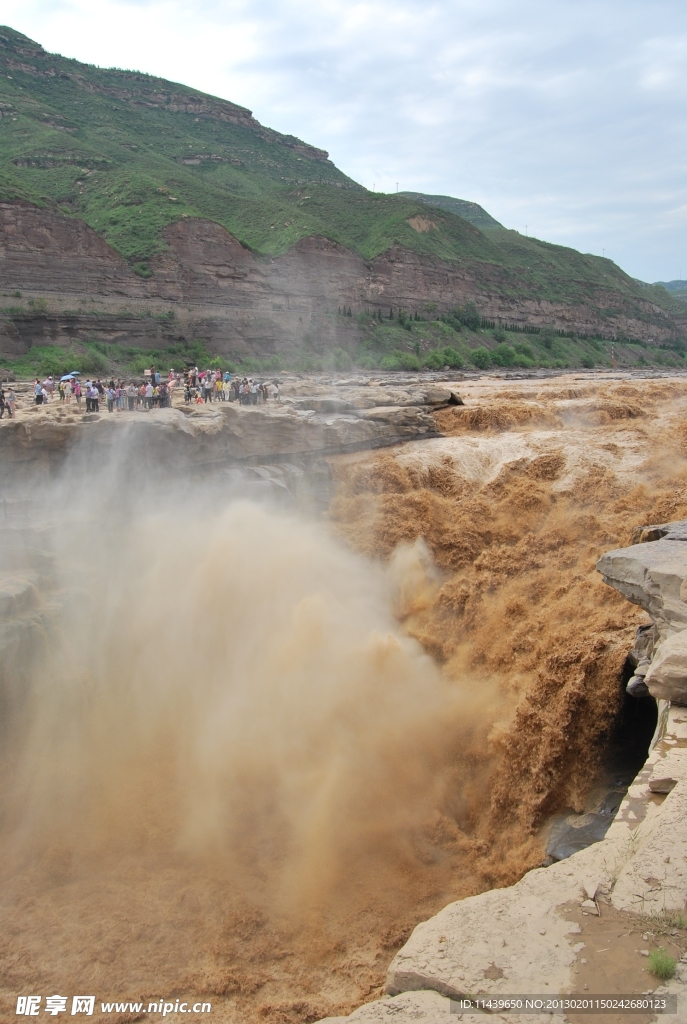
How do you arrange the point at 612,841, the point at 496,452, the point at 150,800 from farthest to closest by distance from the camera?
the point at 496,452 → the point at 150,800 → the point at 612,841

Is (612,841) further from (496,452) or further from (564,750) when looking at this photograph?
(496,452)

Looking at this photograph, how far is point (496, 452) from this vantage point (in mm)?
16766

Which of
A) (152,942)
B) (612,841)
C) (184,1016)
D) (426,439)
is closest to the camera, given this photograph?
(612,841)

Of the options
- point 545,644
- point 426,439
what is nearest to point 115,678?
point 545,644

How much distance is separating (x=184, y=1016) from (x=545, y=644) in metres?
6.07

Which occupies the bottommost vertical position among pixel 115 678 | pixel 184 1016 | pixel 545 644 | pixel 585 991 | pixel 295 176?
pixel 184 1016

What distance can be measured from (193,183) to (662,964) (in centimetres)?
7382

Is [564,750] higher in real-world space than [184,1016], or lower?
higher

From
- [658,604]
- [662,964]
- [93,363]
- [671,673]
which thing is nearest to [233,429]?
[658,604]

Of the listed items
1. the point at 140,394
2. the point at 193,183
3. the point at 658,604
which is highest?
the point at 193,183

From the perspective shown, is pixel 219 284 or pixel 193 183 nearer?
pixel 219 284

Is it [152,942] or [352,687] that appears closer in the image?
[152,942]

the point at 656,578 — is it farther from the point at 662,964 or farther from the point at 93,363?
the point at 93,363

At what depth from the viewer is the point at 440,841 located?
868 cm
